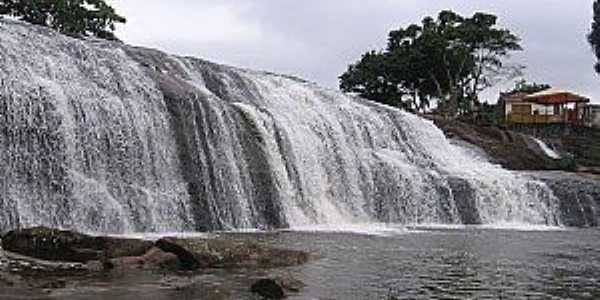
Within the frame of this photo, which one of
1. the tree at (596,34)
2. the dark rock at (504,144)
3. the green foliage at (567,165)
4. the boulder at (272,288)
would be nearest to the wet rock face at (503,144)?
the dark rock at (504,144)

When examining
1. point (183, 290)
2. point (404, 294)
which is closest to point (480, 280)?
point (404, 294)

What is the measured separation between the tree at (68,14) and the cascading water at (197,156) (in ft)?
53.0

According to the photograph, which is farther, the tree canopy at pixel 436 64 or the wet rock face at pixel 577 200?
the tree canopy at pixel 436 64

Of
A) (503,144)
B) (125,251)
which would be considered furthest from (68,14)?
(125,251)

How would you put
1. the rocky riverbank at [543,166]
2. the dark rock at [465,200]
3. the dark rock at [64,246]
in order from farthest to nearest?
the rocky riverbank at [543,166] → the dark rock at [465,200] → the dark rock at [64,246]

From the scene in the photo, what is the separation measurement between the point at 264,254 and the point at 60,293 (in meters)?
4.57

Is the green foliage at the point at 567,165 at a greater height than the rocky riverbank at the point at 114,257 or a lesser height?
greater

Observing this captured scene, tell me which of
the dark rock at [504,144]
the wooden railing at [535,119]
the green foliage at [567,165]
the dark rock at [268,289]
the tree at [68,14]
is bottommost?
the dark rock at [268,289]

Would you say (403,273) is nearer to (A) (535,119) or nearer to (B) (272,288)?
(B) (272,288)

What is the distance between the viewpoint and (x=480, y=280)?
14.3m

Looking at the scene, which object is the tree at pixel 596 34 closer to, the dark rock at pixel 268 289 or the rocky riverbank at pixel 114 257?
the rocky riverbank at pixel 114 257

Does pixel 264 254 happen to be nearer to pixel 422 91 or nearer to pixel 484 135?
pixel 484 135

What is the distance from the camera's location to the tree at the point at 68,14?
4766cm

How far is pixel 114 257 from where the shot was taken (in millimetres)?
13992
